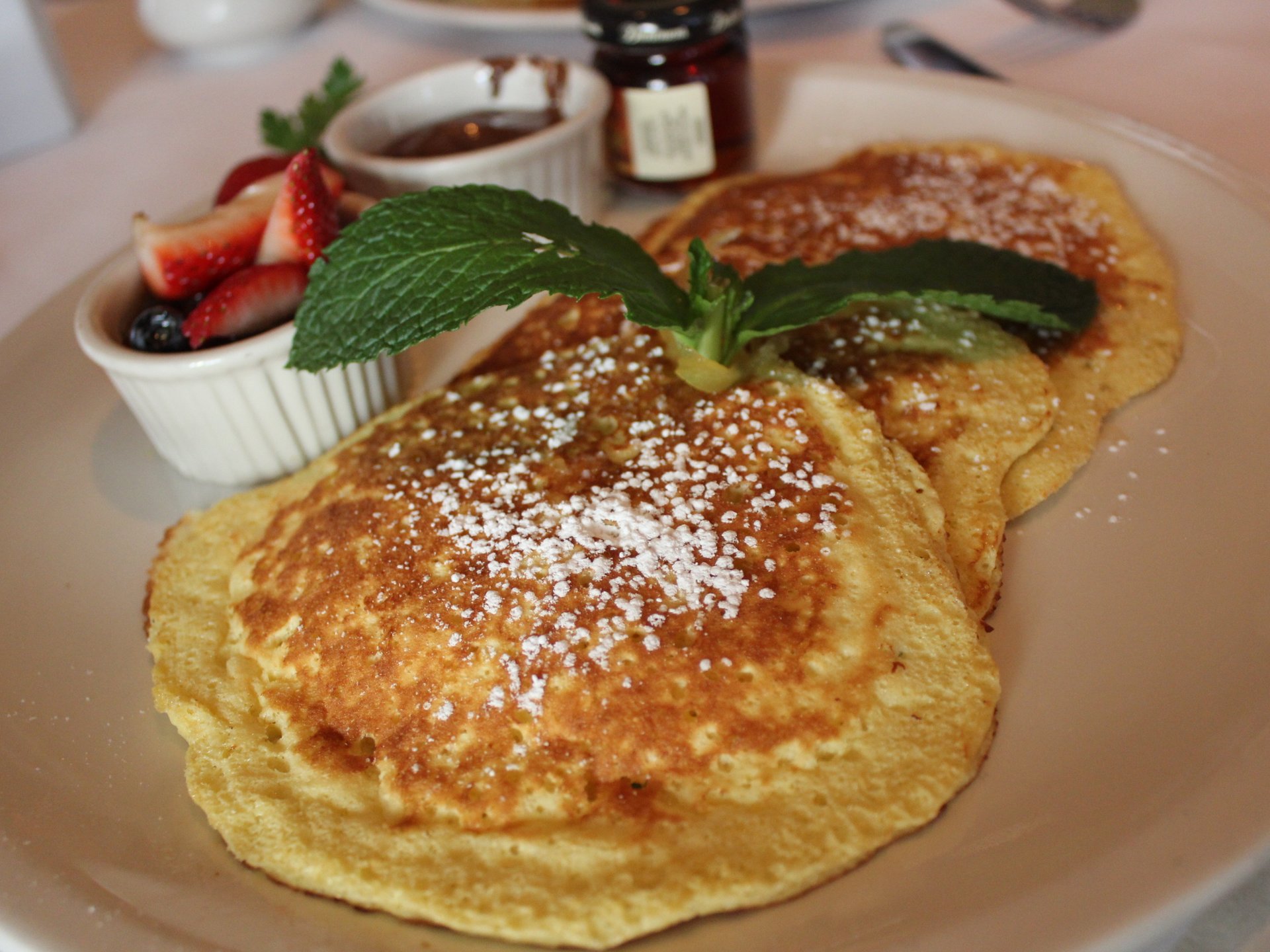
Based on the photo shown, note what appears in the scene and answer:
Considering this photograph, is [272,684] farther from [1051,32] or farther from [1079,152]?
[1051,32]

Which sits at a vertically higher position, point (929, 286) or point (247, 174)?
point (247, 174)

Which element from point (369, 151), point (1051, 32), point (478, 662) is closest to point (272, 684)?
point (478, 662)

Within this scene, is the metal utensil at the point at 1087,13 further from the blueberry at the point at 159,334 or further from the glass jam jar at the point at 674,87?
the blueberry at the point at 159,334

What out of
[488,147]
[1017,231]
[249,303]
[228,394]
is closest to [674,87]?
[488,147]

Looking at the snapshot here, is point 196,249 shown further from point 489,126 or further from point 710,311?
point 710,311

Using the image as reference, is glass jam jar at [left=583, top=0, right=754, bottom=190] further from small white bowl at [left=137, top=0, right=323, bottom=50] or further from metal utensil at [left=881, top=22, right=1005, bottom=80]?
small white bowl at [left=137, top=0, right=323, bottom=50]

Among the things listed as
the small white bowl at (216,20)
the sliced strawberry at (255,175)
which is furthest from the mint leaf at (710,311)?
the small white bowl at (216,20)

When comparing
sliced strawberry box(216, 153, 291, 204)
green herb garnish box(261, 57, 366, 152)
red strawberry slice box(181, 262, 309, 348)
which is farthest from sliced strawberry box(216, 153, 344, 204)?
red strawberry slice box(181, 262, 309, 348)
